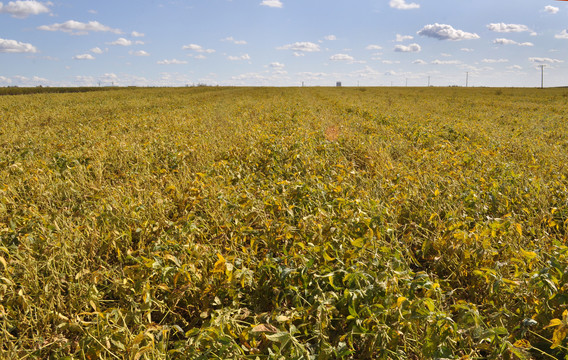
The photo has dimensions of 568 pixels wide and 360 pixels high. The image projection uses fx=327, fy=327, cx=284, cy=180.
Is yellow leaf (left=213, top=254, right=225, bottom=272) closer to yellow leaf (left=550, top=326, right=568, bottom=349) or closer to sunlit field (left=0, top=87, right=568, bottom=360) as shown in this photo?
sunlit field (left=0, top=87, right=568, bottom=360)

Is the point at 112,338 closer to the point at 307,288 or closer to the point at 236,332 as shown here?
the point at 236,332

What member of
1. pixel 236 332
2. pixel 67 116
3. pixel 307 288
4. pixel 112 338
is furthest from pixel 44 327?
pixel 67 116

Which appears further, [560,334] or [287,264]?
[287,264]

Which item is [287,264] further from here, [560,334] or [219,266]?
[560,334]

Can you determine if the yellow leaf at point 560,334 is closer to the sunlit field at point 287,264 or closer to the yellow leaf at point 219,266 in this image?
the sunlit field at point 287,264

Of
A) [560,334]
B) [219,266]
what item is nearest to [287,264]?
[219,266]

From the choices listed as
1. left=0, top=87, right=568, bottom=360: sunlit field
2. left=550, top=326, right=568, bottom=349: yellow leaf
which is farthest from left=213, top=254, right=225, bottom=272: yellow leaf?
left=550, top=326, right=568, bottom=349: yellow leaf

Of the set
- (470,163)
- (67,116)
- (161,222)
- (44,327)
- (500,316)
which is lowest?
(44,327)

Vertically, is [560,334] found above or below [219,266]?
below

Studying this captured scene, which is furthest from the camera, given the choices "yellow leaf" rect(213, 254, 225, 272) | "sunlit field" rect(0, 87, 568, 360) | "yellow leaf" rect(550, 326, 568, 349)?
"yellow leaf" rect(213, 254, 225, 272)

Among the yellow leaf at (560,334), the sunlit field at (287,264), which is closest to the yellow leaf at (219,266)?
the sunlit field at (287,264)

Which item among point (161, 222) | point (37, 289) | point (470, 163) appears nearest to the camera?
point (37, 289)

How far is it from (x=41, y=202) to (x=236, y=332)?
12.1 feet

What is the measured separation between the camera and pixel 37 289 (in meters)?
2.65
